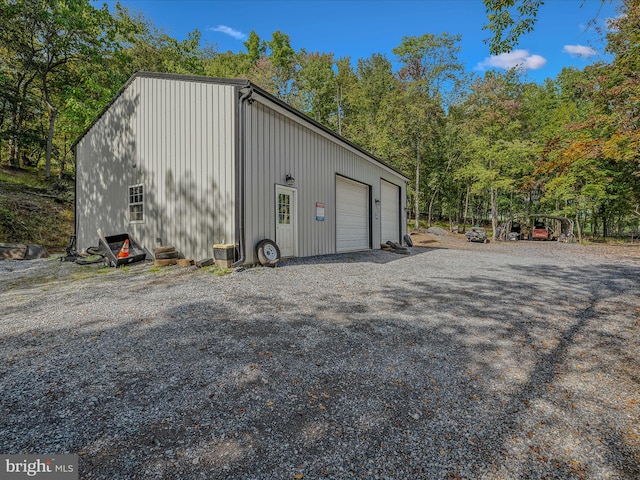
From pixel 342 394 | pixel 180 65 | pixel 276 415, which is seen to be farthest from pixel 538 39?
pixel 180 65

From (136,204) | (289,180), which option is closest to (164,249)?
(136,204)

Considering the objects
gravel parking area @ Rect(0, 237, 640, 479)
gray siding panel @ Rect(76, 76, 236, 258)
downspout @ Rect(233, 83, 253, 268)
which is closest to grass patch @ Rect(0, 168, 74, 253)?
gray siding panel @ Rect(76, 76, 236, 258)

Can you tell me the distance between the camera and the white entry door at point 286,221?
7.43 m

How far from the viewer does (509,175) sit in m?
22.6

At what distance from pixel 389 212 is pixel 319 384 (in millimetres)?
11844

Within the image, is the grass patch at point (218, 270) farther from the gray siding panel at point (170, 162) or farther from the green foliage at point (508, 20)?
the green foliage at point (508, 20)

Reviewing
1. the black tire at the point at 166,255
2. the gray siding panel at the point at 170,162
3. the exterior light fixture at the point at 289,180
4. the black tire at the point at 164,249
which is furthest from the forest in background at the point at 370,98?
the exterior light fixture at the point at 289,180

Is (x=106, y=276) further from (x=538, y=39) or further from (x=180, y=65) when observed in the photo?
(x=180, y=65)

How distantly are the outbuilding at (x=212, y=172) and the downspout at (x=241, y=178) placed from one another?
0.02m

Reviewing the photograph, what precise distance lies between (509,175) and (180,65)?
23.7 m

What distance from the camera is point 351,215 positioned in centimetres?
1056

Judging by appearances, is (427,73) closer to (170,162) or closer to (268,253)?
(170,162)

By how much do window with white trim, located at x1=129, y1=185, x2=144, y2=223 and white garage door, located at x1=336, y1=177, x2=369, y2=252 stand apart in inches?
221

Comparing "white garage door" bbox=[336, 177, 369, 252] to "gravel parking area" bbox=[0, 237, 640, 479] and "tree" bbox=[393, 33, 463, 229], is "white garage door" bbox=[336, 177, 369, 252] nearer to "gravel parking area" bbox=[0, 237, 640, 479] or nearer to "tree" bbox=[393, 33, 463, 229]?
"gravel parking area" bbox=[0, 237, 640, 479]
